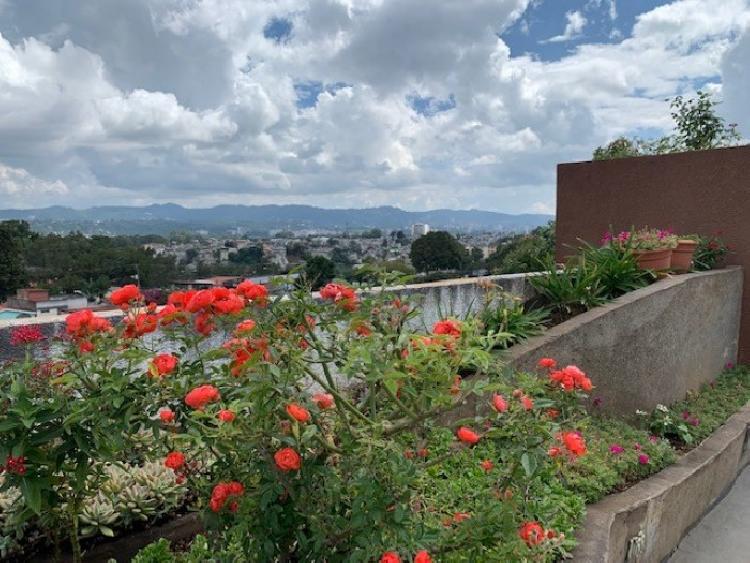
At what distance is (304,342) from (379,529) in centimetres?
52

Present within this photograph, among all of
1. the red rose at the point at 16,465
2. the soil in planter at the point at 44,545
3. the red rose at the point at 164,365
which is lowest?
the soil in planter at the point at 44,545

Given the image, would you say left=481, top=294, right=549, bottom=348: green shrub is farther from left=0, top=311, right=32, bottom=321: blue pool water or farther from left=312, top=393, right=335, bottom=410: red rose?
left=0, top=311, right=32, bottom=321: blue pool water

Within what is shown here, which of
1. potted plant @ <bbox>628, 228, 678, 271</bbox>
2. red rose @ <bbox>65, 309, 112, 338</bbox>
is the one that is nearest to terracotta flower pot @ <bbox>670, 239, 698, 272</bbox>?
potted plant @ <bbox>628, 228, 678, 271</bbox>

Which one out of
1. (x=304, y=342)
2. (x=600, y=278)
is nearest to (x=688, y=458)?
(x=600, y=278)

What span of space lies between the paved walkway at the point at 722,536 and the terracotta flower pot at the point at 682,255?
211 centimetres

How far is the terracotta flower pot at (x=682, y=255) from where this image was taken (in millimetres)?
5148

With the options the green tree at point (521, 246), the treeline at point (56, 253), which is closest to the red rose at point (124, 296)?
the green tree at point (521, 246)

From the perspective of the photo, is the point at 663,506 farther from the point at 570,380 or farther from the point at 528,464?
the point at 528,464

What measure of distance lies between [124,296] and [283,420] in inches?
22.9

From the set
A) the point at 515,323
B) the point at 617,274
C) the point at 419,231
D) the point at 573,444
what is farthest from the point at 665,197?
the point at 573,444

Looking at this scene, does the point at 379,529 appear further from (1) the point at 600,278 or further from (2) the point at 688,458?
(1) the point at 600,278

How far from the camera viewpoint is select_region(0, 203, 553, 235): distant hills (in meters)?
16.1

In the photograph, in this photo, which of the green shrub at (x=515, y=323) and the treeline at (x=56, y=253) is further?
the treeline at (x=56, y=253)

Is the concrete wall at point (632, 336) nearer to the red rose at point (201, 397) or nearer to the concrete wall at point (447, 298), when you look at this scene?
the concrete wall at point (447, 298)
